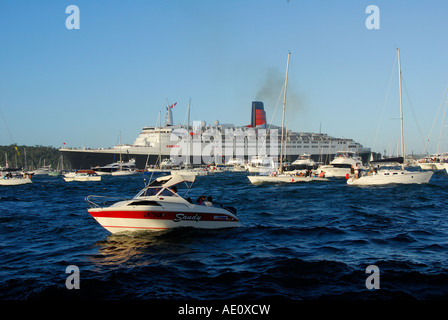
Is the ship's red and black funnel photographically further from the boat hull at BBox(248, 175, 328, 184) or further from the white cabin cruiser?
the white cabin cruiser

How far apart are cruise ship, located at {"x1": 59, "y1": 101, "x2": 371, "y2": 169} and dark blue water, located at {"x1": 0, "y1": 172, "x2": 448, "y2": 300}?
85.9m

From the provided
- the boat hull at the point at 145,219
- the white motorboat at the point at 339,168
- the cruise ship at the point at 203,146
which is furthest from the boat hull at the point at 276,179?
the cruise ship at the point at 203,146

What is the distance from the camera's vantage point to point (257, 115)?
159625mm

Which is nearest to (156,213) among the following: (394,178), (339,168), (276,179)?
(394,178)

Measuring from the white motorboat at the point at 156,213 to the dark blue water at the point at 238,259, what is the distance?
36 centimetres

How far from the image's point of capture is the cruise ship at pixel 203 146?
103000 mm

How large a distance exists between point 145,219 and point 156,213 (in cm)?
46

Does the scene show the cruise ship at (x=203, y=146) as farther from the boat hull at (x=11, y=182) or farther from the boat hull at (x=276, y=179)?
the boat hull at (x=276, y=179)

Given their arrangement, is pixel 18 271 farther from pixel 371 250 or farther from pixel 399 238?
pixel 399 238

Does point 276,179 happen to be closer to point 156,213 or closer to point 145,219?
point 156,213

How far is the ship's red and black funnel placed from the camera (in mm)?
159212

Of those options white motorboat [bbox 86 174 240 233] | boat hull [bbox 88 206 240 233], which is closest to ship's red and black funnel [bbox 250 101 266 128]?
white motorboat [bbox 86 174 240 233]

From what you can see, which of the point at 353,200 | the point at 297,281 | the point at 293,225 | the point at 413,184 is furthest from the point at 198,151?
the point at 297,281
